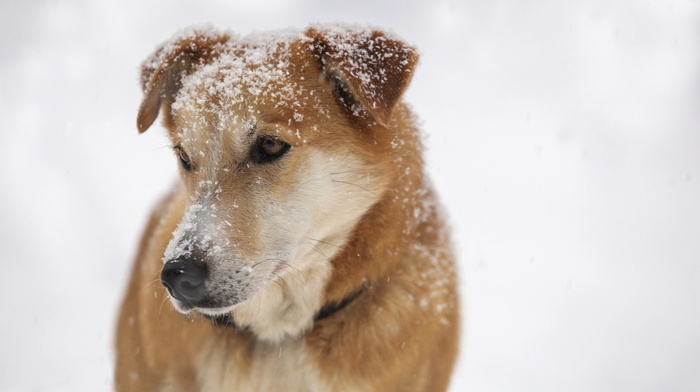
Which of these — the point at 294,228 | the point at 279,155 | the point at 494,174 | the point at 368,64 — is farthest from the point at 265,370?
the point at 494,174

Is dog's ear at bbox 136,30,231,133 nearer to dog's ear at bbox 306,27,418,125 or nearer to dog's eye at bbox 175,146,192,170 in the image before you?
dog's eye at bbox 175,146,192,170

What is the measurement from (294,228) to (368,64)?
2.37 ft

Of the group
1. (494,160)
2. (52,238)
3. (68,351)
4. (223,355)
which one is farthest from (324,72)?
(494,160)

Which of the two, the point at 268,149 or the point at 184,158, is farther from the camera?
the point at 184,158

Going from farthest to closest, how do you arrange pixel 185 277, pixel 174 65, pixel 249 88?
1. pixel 174 65
2. pixel 249 88
3. pixel 185 277

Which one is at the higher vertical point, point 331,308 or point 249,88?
point 249,88

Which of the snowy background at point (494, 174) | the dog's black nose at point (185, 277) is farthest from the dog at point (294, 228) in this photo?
the snowy background at point (494, 174)

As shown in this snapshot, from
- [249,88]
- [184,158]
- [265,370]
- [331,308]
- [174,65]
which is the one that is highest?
[249,88]

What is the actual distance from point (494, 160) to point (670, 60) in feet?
7.56

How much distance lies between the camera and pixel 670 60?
276 inches

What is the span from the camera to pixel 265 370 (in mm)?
2756

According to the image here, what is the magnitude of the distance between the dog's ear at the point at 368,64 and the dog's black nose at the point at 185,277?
887 millimetres

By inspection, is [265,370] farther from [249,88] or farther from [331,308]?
[249,88]

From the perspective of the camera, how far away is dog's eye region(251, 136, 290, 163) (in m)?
2.46
